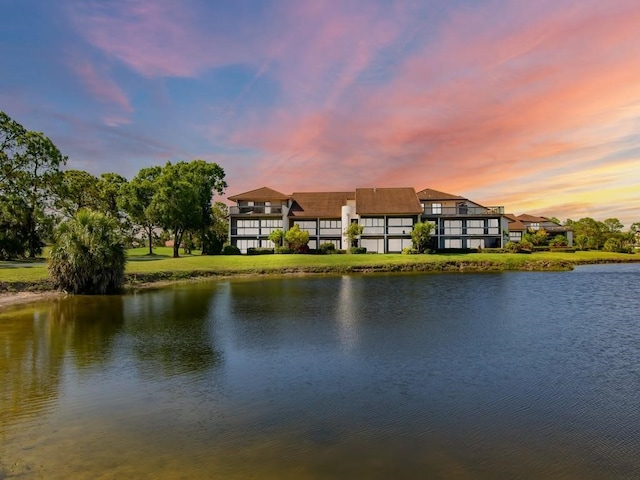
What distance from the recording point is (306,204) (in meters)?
74.6

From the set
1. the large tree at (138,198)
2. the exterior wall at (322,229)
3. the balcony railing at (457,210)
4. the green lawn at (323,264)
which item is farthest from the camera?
the exterior wall at (322,229)

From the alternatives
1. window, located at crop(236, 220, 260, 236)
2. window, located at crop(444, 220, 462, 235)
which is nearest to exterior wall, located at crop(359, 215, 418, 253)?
window, located at crop(444, 220, 462, 235)

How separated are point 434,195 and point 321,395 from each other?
229 feet

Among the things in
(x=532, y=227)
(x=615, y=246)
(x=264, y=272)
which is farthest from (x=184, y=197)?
(x=532, y=227)

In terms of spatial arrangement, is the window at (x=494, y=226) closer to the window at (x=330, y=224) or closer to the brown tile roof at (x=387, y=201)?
the brown tile roof at (x=387, y=201)

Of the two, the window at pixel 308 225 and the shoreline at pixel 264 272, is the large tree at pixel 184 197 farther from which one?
the shoreline at pixel 264 272

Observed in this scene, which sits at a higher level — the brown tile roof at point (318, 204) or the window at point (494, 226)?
the brown tile roof at point (318, 204)

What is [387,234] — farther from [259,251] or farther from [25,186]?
[25,186]

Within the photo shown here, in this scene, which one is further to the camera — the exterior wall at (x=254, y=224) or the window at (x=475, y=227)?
the window at (x=475, y=227)

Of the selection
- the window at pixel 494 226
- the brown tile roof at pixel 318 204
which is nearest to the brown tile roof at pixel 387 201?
the brown tile roof at pixel 318 204

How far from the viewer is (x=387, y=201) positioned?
70.6 meters

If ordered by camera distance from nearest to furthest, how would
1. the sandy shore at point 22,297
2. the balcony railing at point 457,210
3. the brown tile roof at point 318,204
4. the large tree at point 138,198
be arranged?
the sandy shore at point 22,297, the large tree at point 138,198, the balcony railing at point 457,210, the brown tile roof at point 318,204

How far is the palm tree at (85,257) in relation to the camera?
28094 mm

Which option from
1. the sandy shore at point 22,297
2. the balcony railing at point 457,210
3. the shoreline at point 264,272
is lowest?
the sandy shore at point 22,297
